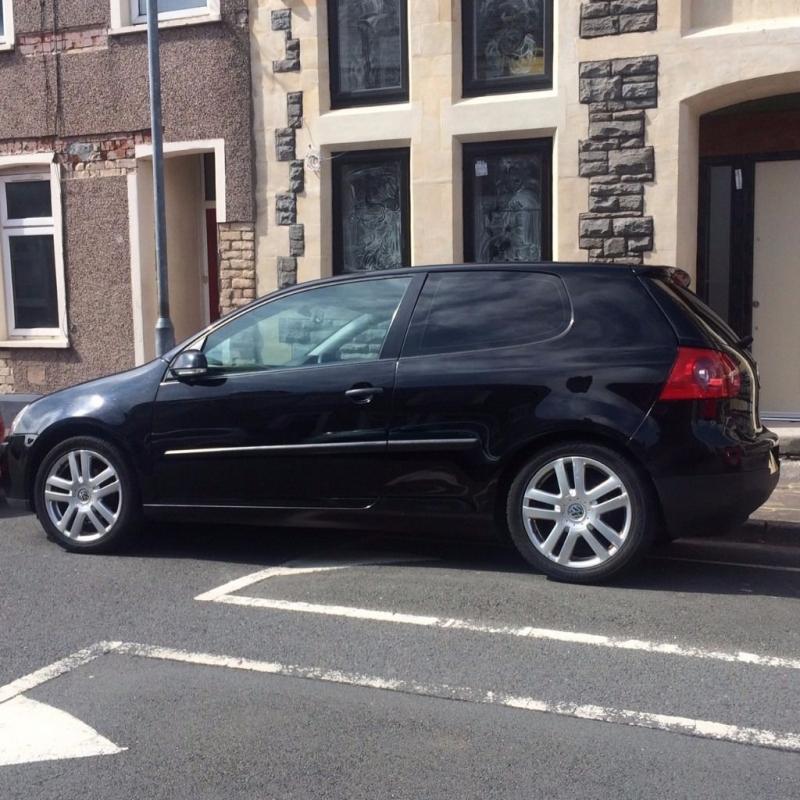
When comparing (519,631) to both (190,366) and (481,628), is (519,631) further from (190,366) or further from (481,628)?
(190,366)

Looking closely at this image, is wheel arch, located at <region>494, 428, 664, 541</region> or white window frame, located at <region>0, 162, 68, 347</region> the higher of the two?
white window frame, located at <region>0, 162, 68, 347</region>

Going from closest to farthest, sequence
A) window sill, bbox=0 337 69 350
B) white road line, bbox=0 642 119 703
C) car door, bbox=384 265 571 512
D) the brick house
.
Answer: white road line, bbox=0 642 119 703
car door, bbox=384 265 571 512
the brick house
window sill, bbox=0 337 69 350

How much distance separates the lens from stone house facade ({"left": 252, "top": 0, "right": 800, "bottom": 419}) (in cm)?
1007

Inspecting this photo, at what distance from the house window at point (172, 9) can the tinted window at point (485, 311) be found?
23.7ft

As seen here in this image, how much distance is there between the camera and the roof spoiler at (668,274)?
566 cm

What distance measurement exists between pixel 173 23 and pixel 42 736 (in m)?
9.70

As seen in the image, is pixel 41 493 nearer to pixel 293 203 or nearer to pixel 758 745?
pixel 758 745

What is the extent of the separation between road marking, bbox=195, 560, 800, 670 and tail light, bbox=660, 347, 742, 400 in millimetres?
1325

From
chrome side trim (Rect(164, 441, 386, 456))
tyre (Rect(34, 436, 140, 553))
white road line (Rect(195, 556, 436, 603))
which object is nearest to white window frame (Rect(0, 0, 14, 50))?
tyre (Rect(34, 436, 140, 553))

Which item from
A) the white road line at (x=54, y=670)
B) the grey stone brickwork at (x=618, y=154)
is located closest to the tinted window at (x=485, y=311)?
the white road line at (x=54, y=670)

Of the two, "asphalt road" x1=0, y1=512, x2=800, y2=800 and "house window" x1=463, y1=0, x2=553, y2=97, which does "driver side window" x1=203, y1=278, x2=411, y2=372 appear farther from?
"house window" x1=463, y1=0, x2=553, y2=97

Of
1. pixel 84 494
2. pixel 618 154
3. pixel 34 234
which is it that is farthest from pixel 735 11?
pixel 34 234

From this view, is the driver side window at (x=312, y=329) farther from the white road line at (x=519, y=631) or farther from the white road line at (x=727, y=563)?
the white road line at (x=727, y=563)

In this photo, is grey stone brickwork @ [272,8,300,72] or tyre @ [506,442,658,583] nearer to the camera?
tyre @ [506,442,658,583]
